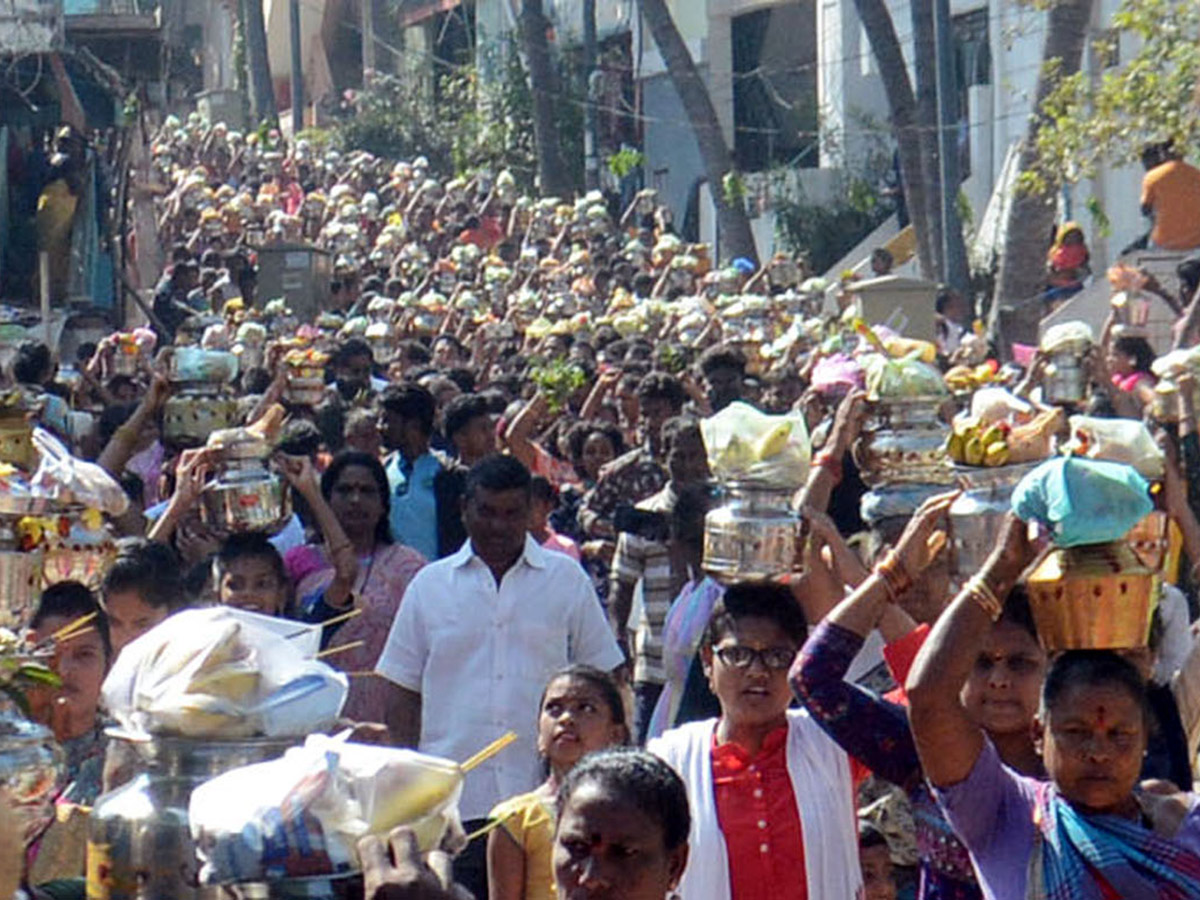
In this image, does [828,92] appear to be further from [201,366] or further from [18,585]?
[18,585]

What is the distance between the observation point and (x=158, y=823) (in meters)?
3.85

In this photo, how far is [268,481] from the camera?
7.80 m

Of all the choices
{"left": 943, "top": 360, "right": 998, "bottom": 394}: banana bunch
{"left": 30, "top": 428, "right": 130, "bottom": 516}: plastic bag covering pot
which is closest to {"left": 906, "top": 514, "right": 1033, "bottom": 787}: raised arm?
{"left": 30, "top": 428, "right": 130, "bottom": 516}: plastic bag covering pot

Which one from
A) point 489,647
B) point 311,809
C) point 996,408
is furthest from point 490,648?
point 311,809

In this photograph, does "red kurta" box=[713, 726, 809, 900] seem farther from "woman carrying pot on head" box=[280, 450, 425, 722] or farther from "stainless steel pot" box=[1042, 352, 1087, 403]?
"stainless steel pot" box=[1042, 352, 1087, 403]

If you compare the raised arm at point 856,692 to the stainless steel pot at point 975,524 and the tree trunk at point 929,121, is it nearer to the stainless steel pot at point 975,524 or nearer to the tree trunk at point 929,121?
the stainless steel pot at point 975,524

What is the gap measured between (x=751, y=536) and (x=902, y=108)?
58.4 ft

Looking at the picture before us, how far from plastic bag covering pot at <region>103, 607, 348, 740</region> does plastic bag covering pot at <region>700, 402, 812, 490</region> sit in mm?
2043

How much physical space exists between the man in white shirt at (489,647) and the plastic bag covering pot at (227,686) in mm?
3284

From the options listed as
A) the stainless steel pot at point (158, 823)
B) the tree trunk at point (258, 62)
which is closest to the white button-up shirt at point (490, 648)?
the stainless steel pot at point (158, 823)

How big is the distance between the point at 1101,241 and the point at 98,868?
2285 centimetres

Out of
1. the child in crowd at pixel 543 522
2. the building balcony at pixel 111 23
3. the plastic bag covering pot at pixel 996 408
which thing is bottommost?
the child in crowd at pixel 543 522

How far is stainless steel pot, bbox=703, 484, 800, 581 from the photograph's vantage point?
6.09 m

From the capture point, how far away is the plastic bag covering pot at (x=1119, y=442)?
17.5ft
